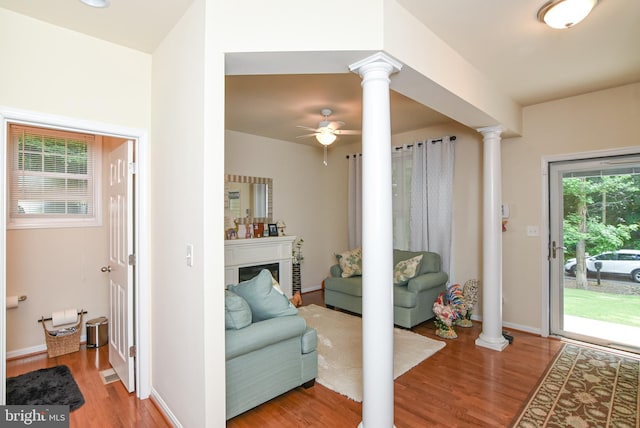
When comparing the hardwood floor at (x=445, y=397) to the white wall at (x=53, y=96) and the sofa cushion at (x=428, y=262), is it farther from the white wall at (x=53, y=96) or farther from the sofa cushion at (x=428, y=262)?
the white wall at (x=53, y=96)

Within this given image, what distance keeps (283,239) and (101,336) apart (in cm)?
268

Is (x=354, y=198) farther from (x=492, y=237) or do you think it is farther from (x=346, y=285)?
(x=492, y=237)

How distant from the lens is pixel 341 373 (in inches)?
112

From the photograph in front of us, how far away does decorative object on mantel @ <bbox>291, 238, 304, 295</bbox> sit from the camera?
18.5 feet

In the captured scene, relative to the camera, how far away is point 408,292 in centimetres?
399

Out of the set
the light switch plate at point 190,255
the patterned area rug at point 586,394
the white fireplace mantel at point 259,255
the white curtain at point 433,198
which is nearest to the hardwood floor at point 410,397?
the patterned area rug at point 586,394

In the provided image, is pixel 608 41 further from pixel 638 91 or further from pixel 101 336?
pixel 101 336

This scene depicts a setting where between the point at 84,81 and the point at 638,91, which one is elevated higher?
the point at 638,91

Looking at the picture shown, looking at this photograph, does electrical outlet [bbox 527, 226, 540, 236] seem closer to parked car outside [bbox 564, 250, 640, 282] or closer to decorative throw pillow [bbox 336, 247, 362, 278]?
parked car outside [bbox 564, 250, 640, 282]

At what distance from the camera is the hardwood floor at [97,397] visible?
2.21 metres

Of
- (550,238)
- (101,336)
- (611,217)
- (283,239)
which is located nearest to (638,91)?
(611,217)

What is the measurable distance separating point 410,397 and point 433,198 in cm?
283

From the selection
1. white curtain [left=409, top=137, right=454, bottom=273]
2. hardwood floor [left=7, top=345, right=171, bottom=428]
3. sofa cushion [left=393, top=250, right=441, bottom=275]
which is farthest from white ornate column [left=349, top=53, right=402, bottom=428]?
white curtain [left=409, top=137, right=454, bottom=273]

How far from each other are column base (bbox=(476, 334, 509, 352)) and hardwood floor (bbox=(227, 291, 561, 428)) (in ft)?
0.22
